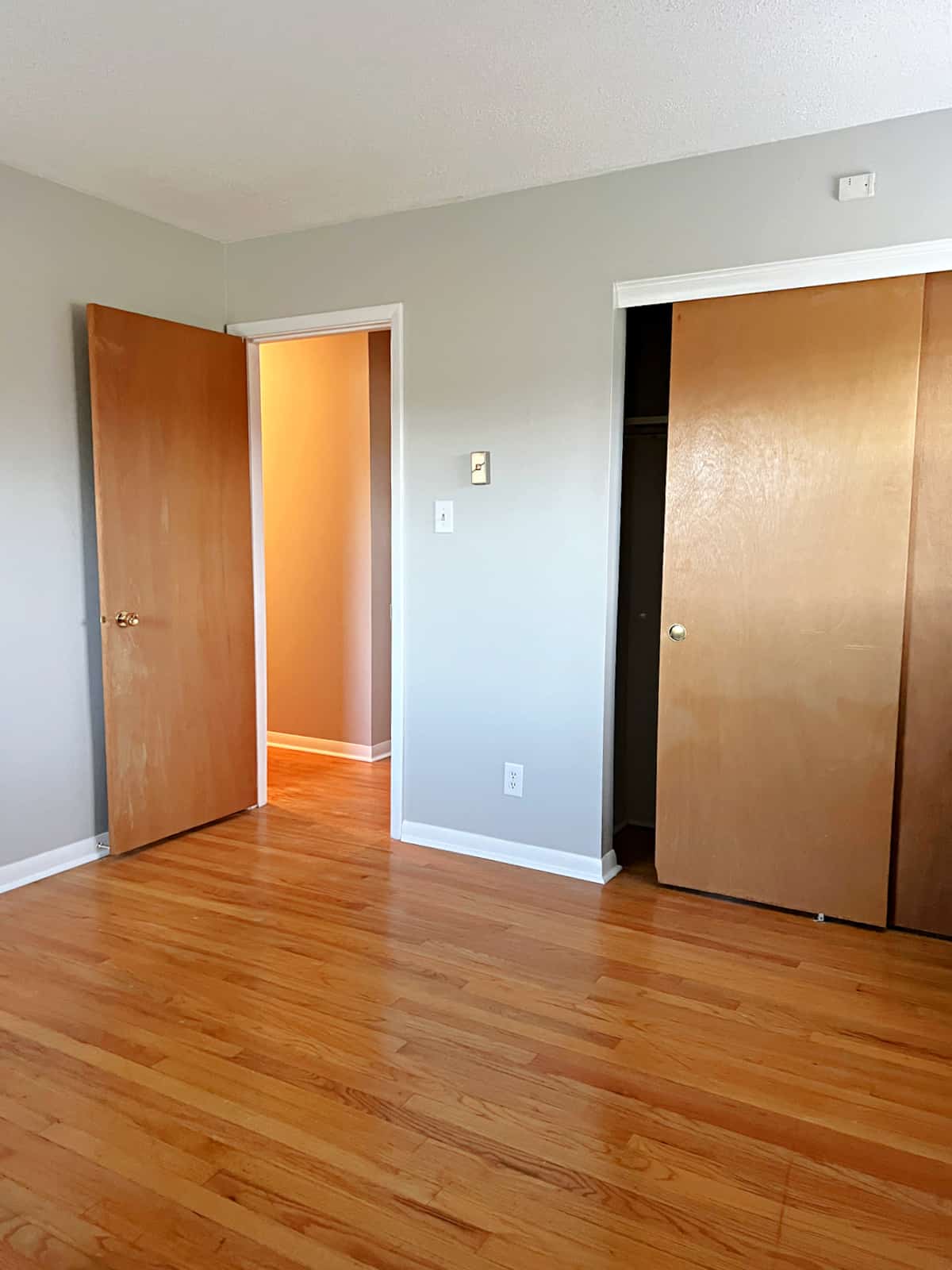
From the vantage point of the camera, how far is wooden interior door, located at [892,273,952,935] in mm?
2756

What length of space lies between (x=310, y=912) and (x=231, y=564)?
1.59 m

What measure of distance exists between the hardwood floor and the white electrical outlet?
1.22ft

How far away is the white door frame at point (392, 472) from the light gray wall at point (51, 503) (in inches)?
21.4

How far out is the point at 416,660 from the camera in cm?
367

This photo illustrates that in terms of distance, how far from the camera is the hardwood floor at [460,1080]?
1.66 metres

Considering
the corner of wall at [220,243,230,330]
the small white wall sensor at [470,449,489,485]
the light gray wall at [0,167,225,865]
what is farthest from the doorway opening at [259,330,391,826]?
the small white wall sensor at [470,449,489,485]

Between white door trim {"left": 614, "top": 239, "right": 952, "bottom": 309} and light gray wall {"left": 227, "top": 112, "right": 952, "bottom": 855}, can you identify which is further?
light gray wall {"left": 227, "top": 112, "right": 952, "bottom": 855}

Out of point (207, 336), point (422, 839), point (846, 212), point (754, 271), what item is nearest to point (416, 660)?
point (422, 839)

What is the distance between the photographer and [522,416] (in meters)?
3.34

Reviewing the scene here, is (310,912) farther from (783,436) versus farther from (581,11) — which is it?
(581,11)

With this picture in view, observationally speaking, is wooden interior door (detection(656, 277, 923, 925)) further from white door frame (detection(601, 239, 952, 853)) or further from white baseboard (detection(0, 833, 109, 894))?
white baseboard (detection(0, 833, 109, 894))

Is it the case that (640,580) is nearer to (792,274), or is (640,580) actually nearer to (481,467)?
(481,467)

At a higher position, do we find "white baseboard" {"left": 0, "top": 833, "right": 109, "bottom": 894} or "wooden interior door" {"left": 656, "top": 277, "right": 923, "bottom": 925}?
"wooden interior door" {"left": 656, "top": 277, "right": 923, "bottom": 925}

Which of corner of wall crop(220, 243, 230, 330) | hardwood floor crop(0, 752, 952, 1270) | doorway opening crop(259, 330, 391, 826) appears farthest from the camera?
doorway opening crop(259, 330, 391, 826)
